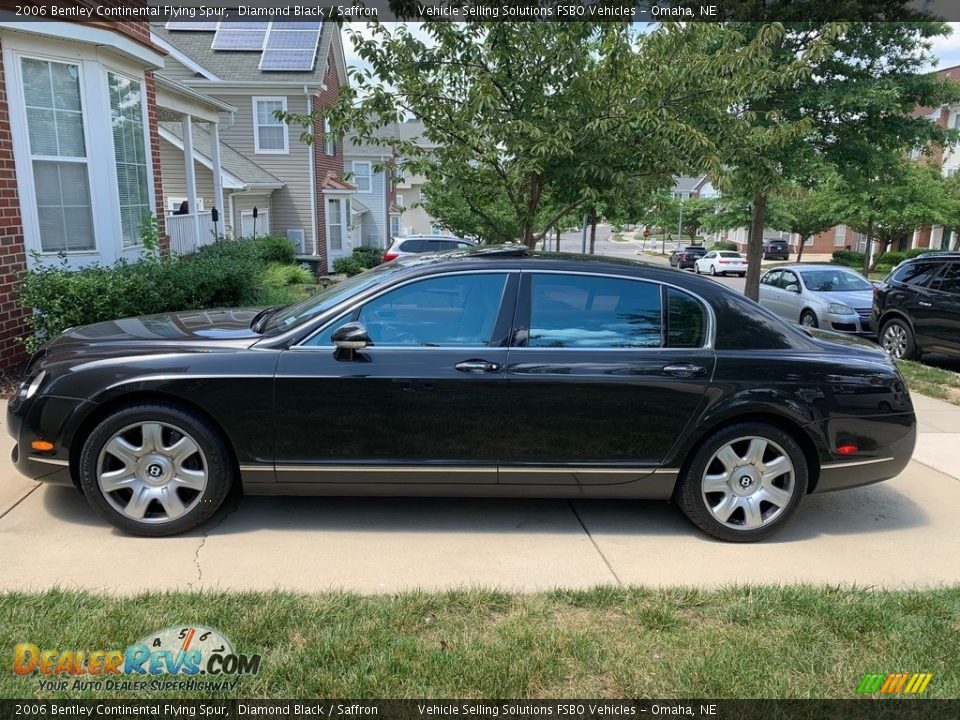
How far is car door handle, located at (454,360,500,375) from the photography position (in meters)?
4.10

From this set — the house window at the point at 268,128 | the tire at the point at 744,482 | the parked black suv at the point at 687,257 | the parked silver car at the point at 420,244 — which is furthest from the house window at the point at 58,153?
the parked black suv at the point at 687,257

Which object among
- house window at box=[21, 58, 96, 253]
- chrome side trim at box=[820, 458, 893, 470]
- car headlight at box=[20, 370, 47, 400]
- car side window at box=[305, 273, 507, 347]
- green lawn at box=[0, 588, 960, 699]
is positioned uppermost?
house window at box=[21, 58, 96, 253]

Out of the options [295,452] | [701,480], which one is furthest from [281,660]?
[701,480]

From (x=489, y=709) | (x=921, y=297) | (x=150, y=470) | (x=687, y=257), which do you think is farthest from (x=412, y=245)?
(x=687, y=257)

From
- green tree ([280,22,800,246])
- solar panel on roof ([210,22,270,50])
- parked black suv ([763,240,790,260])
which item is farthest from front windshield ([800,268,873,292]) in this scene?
parked black suv ([763,240,790,260])

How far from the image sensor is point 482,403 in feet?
13.5

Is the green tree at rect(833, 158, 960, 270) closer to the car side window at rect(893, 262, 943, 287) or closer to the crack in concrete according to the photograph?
the car side window at rect(893, 262, 943, 287)

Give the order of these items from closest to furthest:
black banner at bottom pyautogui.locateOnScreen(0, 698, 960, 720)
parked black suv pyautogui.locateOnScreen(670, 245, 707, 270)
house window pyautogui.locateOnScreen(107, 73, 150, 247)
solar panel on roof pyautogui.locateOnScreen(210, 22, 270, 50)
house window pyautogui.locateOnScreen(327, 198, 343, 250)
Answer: black banner at bottom pyautogui.locateOnScreen(0, 698, 960, 720)
house window pyautogui.locateOnScreen(107, 73, 150, 247)
solar panel on roof pyautogui.locateOnScreen(210, 22, 270, 50)
house window pyautogui.locateOnScreen(327, 198, 343, 250)
parked black suv pyautogui.locateOnScreen(670, 245, 707, 270)

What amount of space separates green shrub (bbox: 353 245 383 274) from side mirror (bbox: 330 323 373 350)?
71.0 feet

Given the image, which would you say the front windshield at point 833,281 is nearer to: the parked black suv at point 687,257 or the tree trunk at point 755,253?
the tree trunk at point 755,253

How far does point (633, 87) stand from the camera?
281 inches

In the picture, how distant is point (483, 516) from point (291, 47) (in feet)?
75.6

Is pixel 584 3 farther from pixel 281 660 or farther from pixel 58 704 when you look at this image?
pixel 58 704

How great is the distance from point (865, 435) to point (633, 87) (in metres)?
4.26
